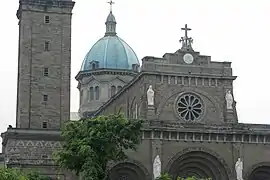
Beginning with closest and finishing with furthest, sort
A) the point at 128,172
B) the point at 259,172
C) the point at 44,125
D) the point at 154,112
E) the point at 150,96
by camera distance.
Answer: the point at 128,172, the point at 150,96, the point at 154,112, the point at 259,172, the point at 44,125

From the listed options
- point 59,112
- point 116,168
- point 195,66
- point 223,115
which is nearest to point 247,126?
point 223,115

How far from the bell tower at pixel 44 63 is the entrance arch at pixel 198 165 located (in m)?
12.0

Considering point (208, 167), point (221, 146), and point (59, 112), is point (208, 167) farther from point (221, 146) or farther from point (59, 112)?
point (59, 112)

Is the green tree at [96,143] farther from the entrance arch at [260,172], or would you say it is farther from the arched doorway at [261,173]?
the arched doorway at [261,173]

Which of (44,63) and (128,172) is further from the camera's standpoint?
(44,63)

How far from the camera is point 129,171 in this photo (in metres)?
64.3

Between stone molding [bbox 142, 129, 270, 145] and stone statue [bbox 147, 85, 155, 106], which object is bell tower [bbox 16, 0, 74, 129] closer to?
stone statue [bbox 147, 85, 155, 106]

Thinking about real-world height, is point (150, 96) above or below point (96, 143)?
above

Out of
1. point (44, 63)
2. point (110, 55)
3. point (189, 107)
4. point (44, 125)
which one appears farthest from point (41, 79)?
point (110, 55)

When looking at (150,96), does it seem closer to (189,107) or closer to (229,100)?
(189,107)

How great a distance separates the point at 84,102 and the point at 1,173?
55.1 metres

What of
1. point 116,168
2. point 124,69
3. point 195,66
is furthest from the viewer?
point 124,69

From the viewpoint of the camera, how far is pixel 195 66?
223 ft

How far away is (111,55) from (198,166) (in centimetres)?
3182
